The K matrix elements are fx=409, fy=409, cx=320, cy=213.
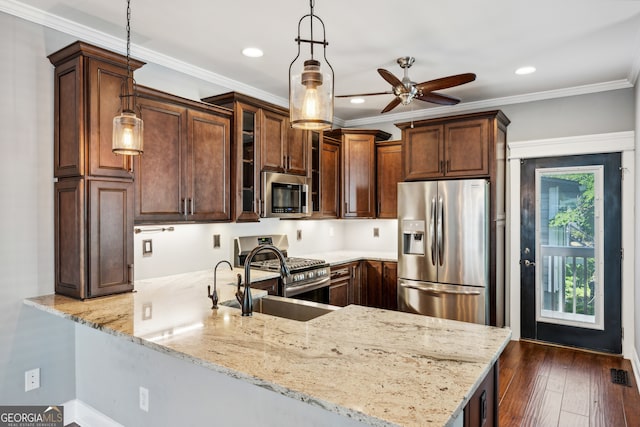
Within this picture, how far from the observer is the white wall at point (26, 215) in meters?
2.44

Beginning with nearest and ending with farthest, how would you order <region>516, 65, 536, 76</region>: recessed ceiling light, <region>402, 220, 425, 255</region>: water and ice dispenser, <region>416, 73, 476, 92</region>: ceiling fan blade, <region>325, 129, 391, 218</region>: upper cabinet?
<region>416, 73, 476, 92</region>: ceiling fan blade < <region>516, 65, 536, 76</region>: recessed ceiling light < <region>402, 220, 425, 255</region>: water and ice dispenser < <region>325, 129, 391, 218</region>: upper cabinet

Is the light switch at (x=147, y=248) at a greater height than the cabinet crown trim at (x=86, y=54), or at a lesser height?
lesser

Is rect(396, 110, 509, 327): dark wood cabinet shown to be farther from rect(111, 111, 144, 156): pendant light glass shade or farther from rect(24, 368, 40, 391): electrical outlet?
rect(24, 368, 40, 391): electrical outlet

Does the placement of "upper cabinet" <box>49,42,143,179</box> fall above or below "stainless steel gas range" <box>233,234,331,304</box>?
above

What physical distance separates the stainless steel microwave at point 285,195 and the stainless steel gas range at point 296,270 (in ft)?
1.50

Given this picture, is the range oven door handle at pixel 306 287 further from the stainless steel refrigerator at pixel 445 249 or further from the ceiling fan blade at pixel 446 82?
the ceiling fan blade at pixel 446 82

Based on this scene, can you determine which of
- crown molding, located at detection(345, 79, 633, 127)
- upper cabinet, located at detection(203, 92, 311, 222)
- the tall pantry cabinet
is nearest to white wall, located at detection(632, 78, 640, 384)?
crown molding, located at detection(345, 79, 633, 127)

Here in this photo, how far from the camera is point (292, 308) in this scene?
2.49 metres

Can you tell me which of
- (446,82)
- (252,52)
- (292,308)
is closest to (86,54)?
(252,52)

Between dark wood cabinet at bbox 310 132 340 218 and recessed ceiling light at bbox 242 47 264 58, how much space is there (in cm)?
125

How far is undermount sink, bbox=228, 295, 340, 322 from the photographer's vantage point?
2.36m

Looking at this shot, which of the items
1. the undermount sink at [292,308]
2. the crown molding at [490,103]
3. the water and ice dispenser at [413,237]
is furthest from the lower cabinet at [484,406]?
the crown molding at [490,103]

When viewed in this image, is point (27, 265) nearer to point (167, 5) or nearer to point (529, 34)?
point (167, 5)

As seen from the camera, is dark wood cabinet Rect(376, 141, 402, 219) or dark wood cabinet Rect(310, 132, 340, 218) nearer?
dark wood cabinet Rect(310, 132, 340, 218)
